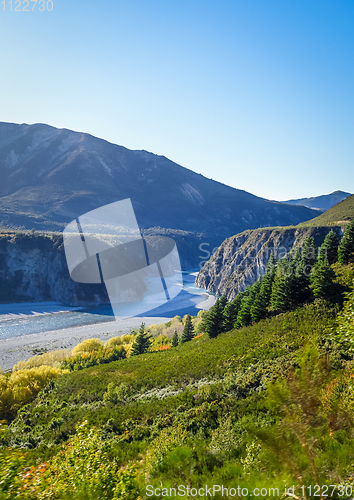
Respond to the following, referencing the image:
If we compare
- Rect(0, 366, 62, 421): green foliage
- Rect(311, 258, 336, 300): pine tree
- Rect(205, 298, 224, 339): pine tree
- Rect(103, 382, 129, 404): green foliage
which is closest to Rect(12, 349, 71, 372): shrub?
Rect(0, 366, 62, 421): green foliage

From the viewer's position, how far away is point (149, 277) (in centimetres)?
13362

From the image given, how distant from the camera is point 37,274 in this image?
10431 cm

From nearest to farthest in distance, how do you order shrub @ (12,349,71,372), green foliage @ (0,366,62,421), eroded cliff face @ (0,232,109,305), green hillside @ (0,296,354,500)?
1. green hillside @ (0,296,354,500)
2. green foliage @ (0,366,62,421)
3. shrub @ (12,349,71,372)
4. eroded cliff face @ (0,232,109,305)

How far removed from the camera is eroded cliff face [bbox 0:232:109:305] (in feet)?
315

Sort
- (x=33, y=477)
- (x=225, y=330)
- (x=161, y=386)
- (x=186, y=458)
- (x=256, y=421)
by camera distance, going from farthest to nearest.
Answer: (x=225, y=330) < (x=161, y=386) < (x=256, y=421) < (x=186, y=458) < (x=33, y=477)

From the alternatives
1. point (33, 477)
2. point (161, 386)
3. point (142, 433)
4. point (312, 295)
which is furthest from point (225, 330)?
point (33, 477)

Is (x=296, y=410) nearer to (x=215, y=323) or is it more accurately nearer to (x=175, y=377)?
(x=175, y=377)

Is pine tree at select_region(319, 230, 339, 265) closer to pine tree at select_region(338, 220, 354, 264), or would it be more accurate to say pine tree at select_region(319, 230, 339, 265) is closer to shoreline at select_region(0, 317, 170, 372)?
pine tree at select_region(338, 220, 354, 264)

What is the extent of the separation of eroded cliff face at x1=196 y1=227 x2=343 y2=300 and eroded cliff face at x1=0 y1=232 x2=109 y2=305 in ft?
153

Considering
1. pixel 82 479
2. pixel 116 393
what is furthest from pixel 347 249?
pixel 82 479

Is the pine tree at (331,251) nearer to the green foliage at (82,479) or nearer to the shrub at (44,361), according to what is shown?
the green foliage at (82,479)

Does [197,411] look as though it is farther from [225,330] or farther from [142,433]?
[225,330]

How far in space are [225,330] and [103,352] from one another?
20.7 meters

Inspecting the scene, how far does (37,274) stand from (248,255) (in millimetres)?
83064
